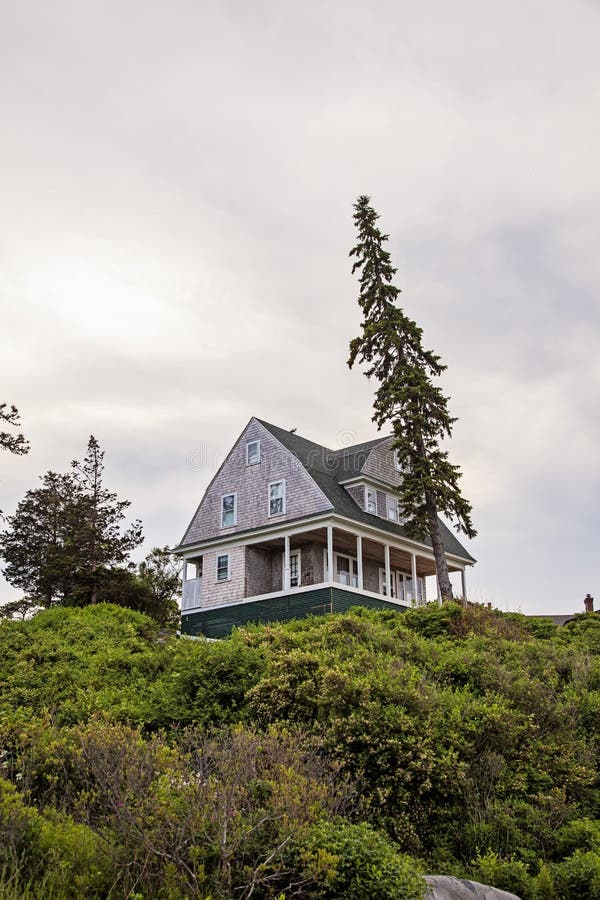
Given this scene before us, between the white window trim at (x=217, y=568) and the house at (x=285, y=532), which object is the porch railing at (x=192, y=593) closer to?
the house at (x=285, y=532)

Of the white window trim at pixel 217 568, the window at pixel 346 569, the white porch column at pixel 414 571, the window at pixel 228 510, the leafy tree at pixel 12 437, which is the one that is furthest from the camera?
the window at pixel 228 510

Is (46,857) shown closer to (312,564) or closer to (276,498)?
(276,498)

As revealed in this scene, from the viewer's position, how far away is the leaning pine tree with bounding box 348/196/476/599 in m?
24.2

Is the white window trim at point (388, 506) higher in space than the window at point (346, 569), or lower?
higher

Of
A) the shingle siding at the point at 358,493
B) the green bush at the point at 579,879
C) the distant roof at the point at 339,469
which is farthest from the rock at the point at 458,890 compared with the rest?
the shingle siding at the point at 358,493

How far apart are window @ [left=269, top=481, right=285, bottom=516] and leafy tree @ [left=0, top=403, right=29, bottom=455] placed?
830cm

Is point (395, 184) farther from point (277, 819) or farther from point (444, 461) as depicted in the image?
point (277, 819)

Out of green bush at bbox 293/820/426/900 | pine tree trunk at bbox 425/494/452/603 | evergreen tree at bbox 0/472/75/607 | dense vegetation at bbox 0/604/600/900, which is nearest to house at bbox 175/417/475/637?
pine tree trunk at bbox 425/494/452/603

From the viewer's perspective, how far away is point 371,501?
2814 cm

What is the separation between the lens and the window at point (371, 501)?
28.0m

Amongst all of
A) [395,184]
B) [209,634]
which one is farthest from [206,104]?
[209,634]

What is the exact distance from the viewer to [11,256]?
56.3ft

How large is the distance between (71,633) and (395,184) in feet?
38.8

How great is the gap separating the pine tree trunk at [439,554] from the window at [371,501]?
142 inches
